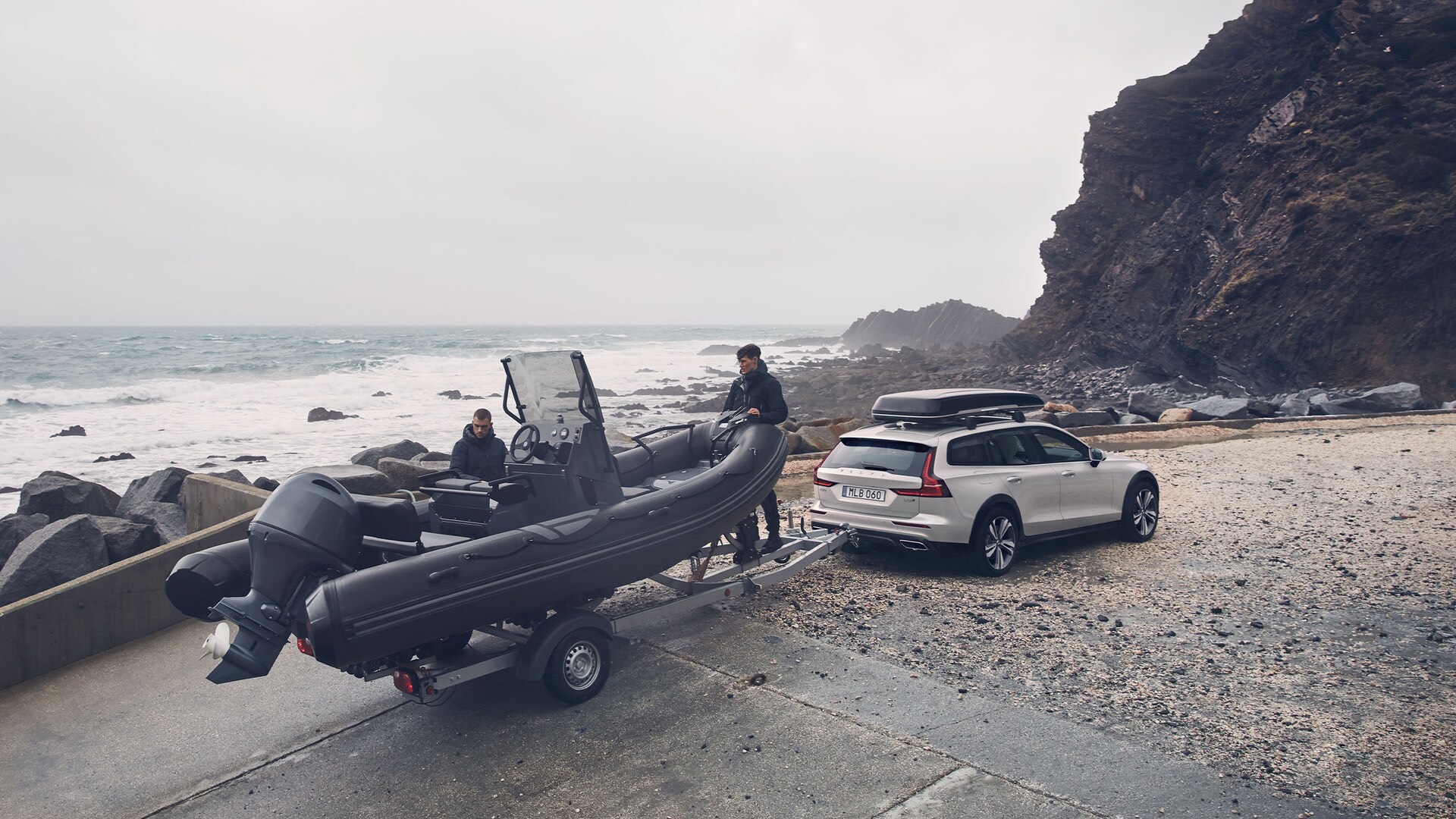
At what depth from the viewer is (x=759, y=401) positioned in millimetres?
7355

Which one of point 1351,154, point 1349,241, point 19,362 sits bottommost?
point 19,362

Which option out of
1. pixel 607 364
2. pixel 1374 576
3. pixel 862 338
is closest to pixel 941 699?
pixel 1374 576

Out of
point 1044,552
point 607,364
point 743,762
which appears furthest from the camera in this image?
point 607,364

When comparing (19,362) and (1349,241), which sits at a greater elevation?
(1349,241)

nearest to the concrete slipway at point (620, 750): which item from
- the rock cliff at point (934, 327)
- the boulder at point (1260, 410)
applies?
the boulder at point (1260, 410)

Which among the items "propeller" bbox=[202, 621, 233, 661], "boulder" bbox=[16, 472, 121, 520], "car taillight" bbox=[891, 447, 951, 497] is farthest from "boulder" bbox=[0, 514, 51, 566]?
"car taillight" bbox=[891, 447, 951, 497]

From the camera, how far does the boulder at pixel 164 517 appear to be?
11.4 m

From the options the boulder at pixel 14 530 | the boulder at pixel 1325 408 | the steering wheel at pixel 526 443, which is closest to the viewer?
the steering wheel at pixel 526 443

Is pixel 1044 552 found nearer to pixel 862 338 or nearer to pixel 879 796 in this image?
pixel 879 796

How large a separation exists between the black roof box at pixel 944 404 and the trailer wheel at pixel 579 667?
12.4ft

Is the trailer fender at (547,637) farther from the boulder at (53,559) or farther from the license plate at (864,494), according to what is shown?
the boulder at (53,559)

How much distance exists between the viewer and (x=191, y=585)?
17.5 feet

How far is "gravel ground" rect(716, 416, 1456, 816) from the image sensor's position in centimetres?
470

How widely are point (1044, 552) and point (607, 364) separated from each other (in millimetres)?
63220
